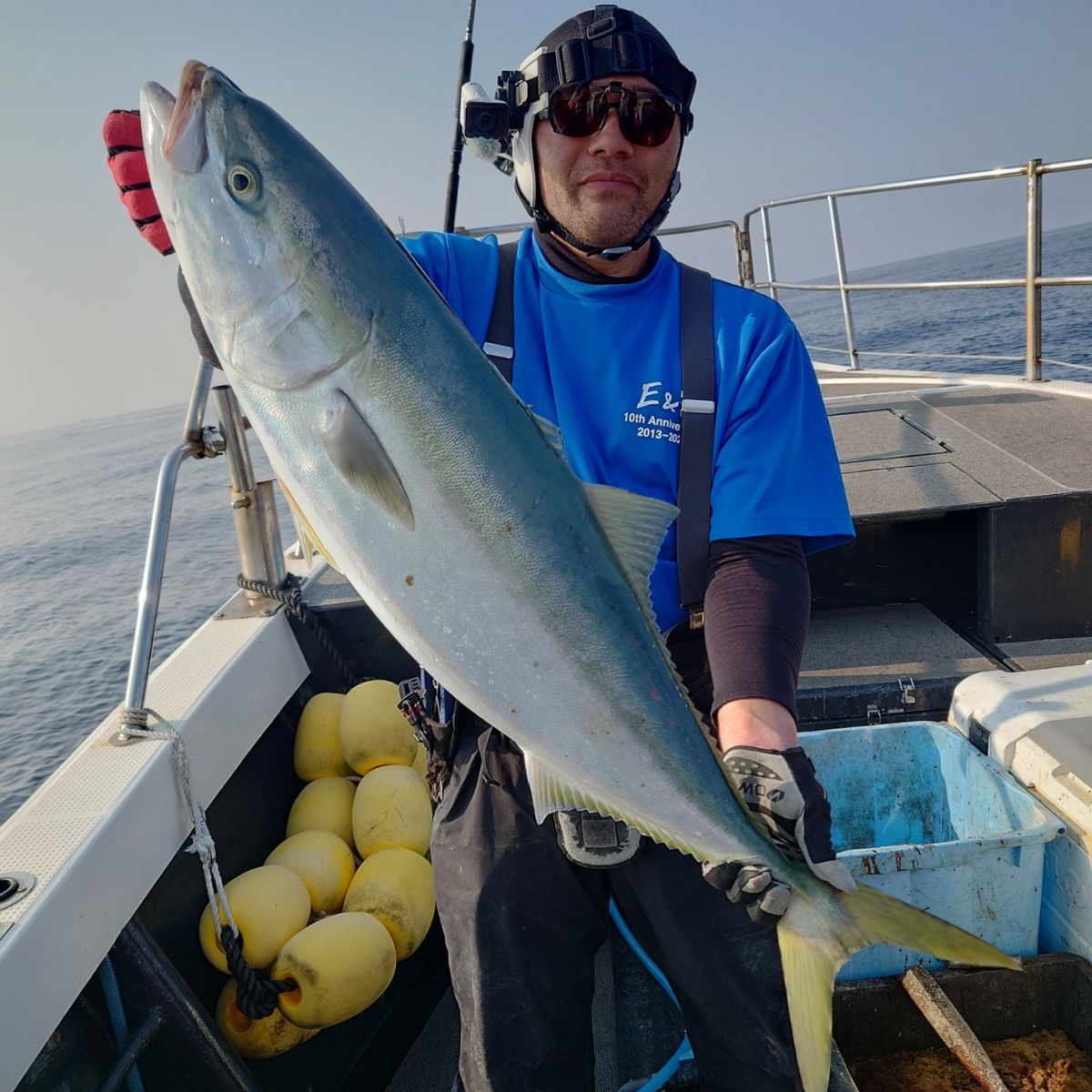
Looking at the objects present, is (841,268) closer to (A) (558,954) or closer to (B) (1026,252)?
(B) (1026,252)

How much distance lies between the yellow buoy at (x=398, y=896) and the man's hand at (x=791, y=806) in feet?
4.64

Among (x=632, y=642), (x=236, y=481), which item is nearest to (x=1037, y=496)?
(x=632, y=642)

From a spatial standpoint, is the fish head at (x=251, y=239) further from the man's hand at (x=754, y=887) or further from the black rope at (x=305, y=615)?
the black rope at (x=305, y=615)

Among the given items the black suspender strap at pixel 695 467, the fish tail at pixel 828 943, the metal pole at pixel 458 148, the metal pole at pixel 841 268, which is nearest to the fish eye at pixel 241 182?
the black suspender strap at pixel 695 467

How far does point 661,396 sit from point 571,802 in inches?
40.6

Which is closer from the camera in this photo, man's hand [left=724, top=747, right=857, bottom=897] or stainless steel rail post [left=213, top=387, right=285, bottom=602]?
man's hand [left=724, top=747, right=857, bottom=897]

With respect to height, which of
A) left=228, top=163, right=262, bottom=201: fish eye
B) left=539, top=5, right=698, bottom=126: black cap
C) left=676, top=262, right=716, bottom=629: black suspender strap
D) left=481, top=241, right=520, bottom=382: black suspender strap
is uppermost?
left=539, top=5, right=698, bottom=126: black cap

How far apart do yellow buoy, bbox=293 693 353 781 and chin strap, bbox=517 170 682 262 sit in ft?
7.27

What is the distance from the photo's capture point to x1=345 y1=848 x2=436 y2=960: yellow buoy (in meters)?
2.80

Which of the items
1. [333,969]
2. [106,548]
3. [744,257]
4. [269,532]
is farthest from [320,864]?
[106,548]

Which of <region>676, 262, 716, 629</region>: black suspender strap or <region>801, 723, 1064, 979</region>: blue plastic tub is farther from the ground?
<region>676, 262, 716, 629</region>: black suspender strap

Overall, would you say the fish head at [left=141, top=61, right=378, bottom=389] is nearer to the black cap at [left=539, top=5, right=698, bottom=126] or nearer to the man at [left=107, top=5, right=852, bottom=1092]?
the man at [left=107, top=5, right=852, bottom=1092]

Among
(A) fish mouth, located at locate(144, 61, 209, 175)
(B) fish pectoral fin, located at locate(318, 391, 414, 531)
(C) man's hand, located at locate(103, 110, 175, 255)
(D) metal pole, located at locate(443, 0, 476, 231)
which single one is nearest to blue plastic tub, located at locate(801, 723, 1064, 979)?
(B) fish pectoral fin, located at locate(318, 391, 414, 531)

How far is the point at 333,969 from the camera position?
247cm
